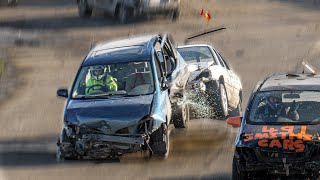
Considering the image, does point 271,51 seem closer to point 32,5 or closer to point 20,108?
point 20,108

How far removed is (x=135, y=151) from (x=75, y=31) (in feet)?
59.2

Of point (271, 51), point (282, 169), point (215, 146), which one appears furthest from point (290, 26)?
point (282, 169)

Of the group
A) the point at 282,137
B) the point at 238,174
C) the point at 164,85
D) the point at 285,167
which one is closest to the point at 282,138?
the point at 282,137

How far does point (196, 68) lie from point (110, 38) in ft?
40.3

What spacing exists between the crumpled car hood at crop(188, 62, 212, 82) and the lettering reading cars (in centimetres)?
528

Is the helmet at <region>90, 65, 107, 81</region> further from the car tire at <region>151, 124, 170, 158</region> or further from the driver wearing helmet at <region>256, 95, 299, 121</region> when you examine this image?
the driver wearing helmet at <region>256, 95, 299, 121</region>

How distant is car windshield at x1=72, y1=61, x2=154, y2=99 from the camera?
16.4 metres

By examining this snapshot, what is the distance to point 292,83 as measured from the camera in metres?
14.7

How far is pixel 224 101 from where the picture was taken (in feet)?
62.9

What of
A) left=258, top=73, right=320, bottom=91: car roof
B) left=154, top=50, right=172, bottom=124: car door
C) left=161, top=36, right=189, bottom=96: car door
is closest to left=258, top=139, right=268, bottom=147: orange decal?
left=258, top=73, right=320, bottom=91: car roof

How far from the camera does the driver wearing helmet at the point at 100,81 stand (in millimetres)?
16547

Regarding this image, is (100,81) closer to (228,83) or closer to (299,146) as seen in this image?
(228,83)

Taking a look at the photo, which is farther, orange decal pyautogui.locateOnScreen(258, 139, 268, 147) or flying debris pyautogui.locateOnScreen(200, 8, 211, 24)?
flying debris pyautogui.locateOnScreen(200, 8, 211, 24)

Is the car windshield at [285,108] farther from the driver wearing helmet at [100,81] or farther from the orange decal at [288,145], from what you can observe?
the driver wearing helmet at [100,81]
